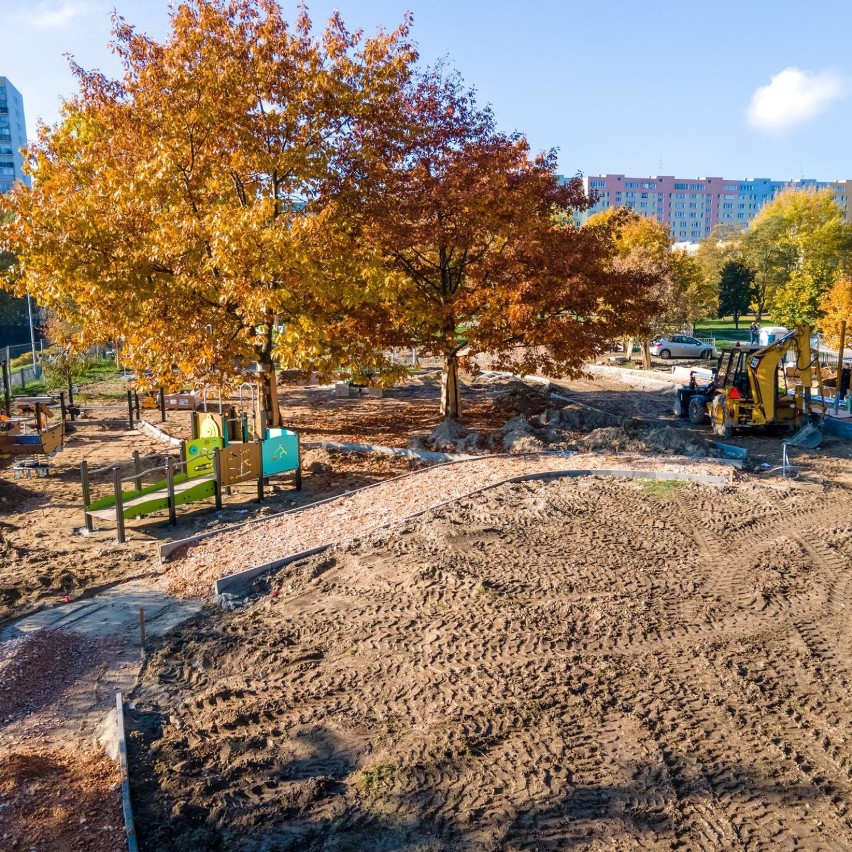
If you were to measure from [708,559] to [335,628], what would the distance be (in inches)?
182

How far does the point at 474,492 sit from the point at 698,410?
1037 cm

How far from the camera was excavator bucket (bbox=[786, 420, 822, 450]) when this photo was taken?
15.7 meters

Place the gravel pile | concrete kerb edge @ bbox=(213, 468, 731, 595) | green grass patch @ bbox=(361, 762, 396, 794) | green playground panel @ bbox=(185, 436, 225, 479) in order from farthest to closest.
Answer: green playground panel @ bbox=(185, 436, 225, 479)
the gravel pile
concrete kerb edge @ bbox=(213, 468, 731, 595)
green grass patch @ bbox=(361, 762, 396, 794)

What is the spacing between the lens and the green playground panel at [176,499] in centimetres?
1066

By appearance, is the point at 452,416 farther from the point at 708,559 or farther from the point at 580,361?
the point at 708,559

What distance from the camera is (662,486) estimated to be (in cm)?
1142

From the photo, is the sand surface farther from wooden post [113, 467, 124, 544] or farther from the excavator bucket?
the excavator bucket

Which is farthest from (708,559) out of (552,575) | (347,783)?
(347,783)

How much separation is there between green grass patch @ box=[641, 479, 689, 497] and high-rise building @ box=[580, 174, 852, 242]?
145 m

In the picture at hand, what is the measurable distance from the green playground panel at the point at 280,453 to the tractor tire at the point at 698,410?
37.4 feet

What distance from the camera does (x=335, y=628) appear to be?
7.25 m

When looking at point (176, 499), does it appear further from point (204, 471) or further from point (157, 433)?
point (157, 433)

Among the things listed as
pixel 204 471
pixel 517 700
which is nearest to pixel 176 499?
pixel 204 471

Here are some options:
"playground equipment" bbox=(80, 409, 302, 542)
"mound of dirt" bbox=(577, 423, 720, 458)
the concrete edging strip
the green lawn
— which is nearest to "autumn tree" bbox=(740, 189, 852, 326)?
the green lawn
